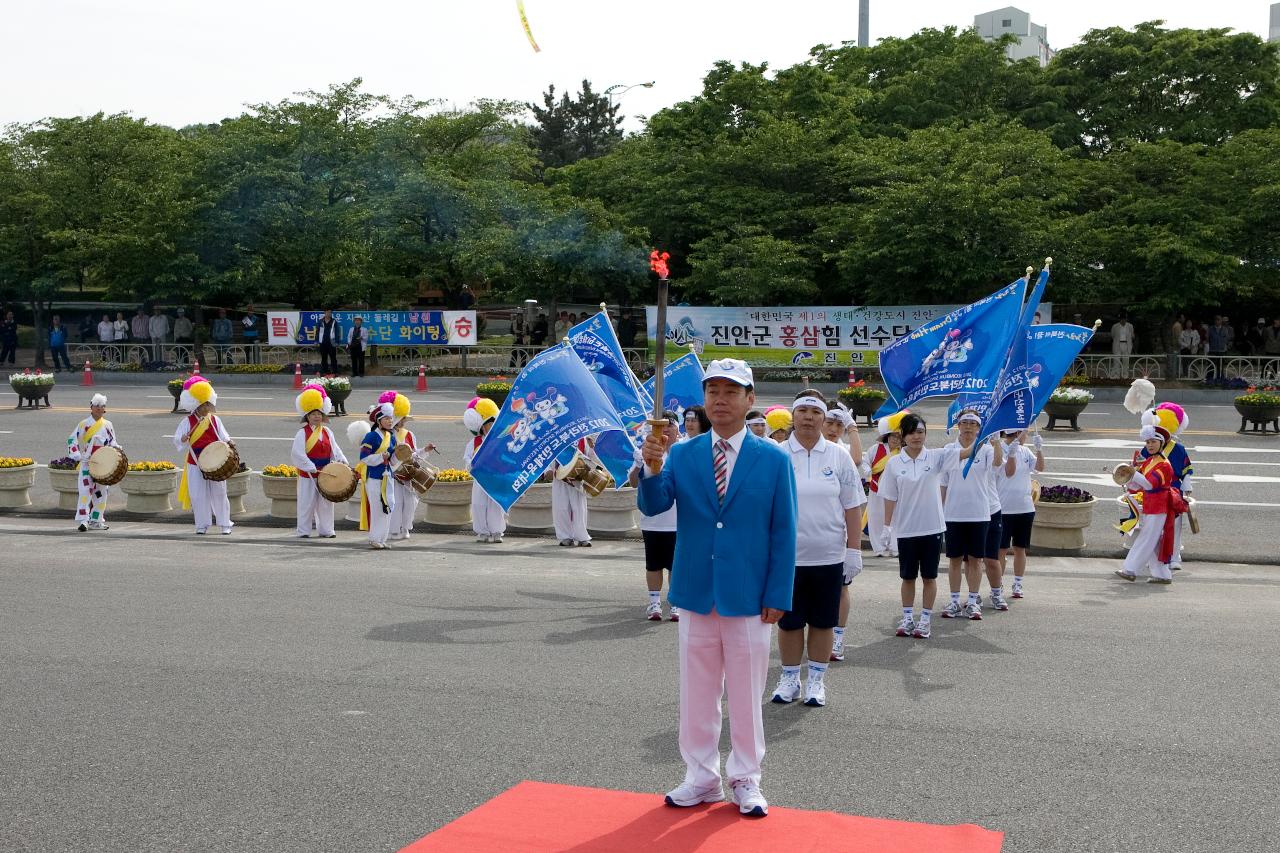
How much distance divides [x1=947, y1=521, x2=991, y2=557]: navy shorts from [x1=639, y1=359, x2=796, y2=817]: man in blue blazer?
14.9 feet

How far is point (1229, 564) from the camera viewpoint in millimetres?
13227

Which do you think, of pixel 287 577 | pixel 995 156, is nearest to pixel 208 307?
pixel 995 156

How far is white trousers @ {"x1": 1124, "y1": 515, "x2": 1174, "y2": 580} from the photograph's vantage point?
1208cm

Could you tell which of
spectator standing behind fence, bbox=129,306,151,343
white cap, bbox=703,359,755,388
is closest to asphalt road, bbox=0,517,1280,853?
white cap, bbox=703,359,755,388

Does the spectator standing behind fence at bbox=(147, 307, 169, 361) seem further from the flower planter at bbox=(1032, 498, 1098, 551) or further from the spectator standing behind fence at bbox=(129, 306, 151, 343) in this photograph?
the flower planter at bbox=(1032, 498, 1098, 551)

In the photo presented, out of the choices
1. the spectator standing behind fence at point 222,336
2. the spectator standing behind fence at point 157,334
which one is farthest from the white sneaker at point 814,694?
the spectator standing behind fence at point 157,334

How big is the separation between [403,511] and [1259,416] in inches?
649

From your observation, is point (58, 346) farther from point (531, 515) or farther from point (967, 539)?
point (967, 539)

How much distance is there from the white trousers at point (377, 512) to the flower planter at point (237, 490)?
290cm

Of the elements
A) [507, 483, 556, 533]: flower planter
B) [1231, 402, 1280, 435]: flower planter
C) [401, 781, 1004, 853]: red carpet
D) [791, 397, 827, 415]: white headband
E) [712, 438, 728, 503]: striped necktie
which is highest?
[791, 397, 827, 415]: white headband

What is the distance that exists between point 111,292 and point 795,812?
38.6 metres

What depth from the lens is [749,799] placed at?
583 cm

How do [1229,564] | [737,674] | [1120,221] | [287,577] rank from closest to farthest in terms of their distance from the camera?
1. [737,674]
2. [287,577]
3. [1229,564]
4. [1120,221]

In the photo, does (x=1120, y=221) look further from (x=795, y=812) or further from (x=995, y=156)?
(x=795, y=812)
